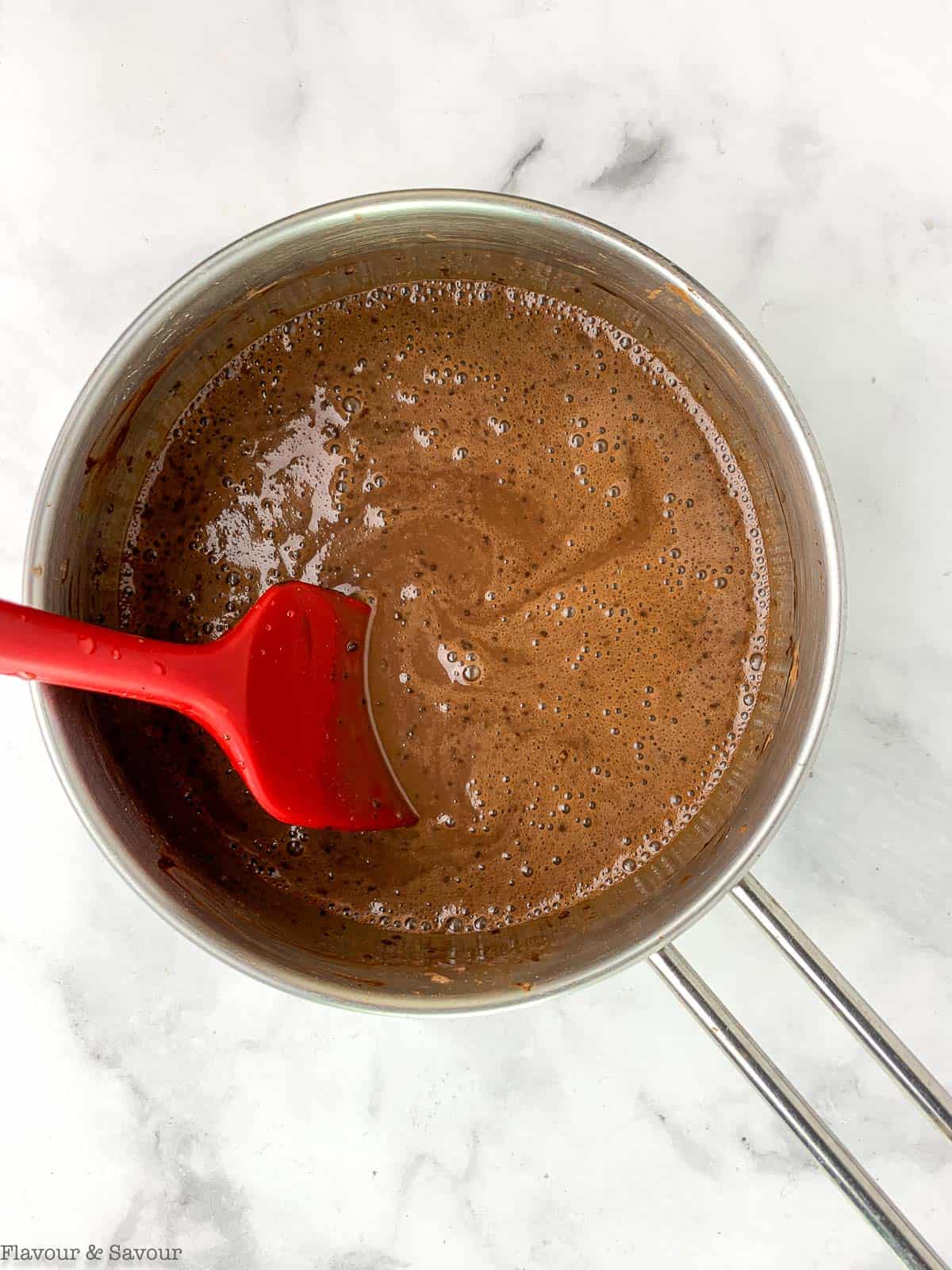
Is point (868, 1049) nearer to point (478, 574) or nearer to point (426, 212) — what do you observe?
point (478, 574)

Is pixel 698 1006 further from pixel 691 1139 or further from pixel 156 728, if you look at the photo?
pixel 156 728

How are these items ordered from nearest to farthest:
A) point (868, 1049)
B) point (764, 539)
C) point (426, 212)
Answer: point (868, 1049), point (426, 212), point (764, 539)

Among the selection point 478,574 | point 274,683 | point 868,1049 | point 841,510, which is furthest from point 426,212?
point 868,1049

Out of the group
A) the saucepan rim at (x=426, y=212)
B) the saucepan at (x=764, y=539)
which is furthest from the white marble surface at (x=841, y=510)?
the saucepan rim at (x=426, y=212)

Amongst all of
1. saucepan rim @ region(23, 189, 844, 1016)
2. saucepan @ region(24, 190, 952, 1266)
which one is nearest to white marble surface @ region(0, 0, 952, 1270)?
saucepan @ region(24, 190, 952, 1266)

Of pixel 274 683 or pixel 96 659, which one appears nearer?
pixel 96 659

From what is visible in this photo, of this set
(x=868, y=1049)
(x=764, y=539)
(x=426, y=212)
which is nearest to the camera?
(x=868, y=1049)

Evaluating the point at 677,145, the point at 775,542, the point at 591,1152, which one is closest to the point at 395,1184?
the point at 591,1152

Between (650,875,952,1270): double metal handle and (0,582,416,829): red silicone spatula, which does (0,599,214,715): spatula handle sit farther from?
(650,875,952,1270): double metal handle
